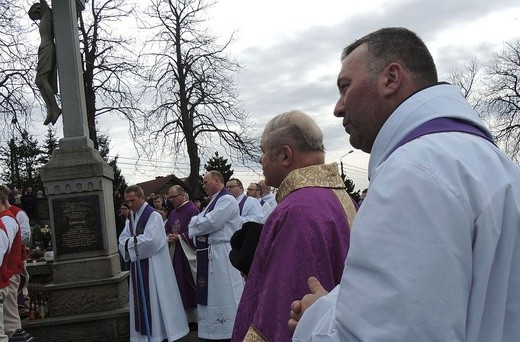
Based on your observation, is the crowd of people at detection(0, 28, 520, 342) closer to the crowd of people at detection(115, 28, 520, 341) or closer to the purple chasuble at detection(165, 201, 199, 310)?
the crowd of people at detection(115, 28, 520, 341)

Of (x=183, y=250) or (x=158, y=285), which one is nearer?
(x=158, y=285)

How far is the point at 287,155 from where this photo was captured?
304 cm

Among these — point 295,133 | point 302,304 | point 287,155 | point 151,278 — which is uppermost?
point 295,133

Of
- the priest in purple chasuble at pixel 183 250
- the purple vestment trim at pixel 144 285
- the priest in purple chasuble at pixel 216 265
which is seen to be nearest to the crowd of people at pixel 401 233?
the purple vestment trim at pixel 144 285

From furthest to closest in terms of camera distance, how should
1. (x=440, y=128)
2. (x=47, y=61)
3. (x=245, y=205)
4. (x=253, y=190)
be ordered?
1. (x=253, y=190)
2. (x=245, y=205)
3. (x=47, y=61)
4. (x=440, y=128)

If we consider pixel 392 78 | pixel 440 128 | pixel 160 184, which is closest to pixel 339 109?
pixel 392 78

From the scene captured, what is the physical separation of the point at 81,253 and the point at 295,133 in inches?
241

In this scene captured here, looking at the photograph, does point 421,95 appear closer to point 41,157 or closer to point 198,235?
point 198,235

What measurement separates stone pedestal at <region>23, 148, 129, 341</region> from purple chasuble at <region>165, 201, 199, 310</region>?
895mm

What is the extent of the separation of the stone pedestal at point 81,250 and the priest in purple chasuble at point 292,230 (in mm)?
5738

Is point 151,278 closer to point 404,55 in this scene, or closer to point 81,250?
point 81,250

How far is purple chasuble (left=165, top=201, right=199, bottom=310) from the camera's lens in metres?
9.04

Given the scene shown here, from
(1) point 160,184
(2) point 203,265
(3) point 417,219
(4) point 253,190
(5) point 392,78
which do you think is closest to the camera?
(3) point 417,219

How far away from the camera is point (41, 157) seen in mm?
55719
